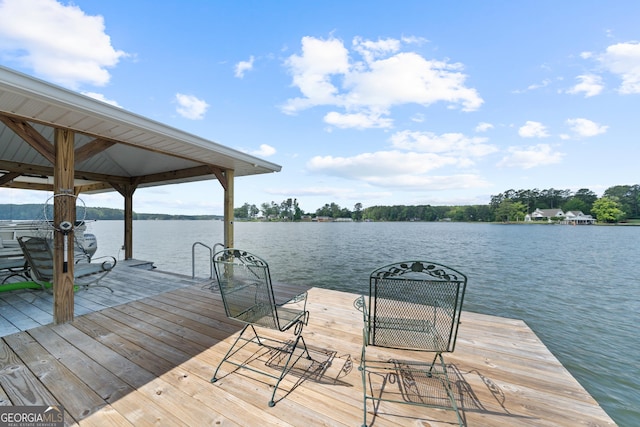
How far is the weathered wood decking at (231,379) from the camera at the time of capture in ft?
5.12

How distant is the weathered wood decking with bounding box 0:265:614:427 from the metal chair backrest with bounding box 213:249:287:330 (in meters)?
0.47

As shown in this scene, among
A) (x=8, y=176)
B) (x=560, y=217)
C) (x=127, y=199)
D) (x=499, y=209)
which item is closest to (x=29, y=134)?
(x=8, y=176)

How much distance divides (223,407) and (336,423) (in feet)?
2.45

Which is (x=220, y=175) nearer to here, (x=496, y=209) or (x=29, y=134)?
(x=29, y=134)

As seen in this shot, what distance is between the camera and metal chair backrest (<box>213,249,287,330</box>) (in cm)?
199

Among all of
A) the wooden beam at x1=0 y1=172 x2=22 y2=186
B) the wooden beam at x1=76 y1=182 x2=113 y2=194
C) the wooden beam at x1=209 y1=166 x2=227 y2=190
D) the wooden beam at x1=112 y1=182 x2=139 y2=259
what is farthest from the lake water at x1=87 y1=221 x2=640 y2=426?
the wooden beam at x1=209 y1=166 x2=227 y2=190

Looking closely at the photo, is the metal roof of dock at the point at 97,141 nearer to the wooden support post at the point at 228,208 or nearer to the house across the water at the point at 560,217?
the wooden support post at the point at 228,208

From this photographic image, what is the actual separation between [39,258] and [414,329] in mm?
4928

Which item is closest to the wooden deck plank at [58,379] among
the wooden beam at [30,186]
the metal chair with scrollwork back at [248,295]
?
the metal chair with scrollwork back at [248,295]

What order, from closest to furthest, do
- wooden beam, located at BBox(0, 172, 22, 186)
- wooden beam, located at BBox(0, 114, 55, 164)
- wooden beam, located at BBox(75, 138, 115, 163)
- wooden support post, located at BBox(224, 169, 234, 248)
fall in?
wooden beam, located at BBox(0, 114, 55, 164)
wooden beam, located at BBox(75, 138, 115, 163)
wooden support post, located at BBox(224, 169, 234, 248)
wooden beam, located at BBox(0, 172, 22, 186)

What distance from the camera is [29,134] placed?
8.87 feet

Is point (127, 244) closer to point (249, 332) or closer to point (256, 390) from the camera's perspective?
point (249, 332)

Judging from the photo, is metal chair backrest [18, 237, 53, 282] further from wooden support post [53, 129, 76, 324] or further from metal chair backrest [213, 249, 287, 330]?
metal chair backrest [213, 249, 287, 330]
